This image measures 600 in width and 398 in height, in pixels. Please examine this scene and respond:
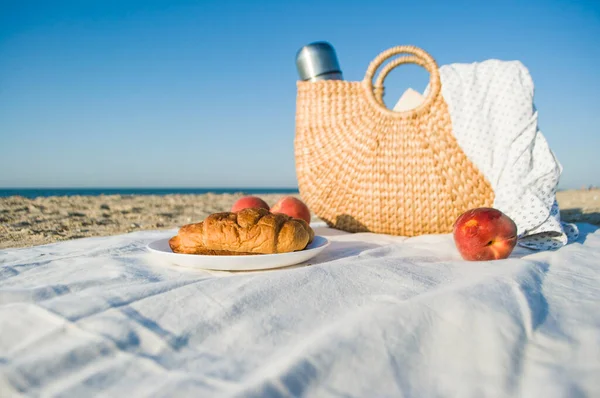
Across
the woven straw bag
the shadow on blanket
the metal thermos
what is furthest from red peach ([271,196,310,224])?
the shadow on blanket

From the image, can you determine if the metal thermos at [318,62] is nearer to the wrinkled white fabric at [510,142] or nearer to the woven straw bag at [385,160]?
the woven straw bag at [385,160]

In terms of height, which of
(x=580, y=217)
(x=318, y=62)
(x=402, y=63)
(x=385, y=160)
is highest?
(x=318, y=62)

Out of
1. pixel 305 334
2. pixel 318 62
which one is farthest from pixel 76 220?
pixel 305 334

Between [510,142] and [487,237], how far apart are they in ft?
1.95

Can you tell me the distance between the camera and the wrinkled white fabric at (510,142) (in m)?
1.76

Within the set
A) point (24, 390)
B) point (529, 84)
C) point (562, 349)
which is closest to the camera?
point (24, 390)

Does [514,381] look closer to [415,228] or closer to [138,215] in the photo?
[415,228]

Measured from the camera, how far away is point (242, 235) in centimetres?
141

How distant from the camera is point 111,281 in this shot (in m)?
1.21

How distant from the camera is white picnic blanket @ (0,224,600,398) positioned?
715 mm

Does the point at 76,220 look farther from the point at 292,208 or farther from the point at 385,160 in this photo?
the point at 385,160

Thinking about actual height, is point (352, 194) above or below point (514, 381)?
above

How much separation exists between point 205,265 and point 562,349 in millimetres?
1013

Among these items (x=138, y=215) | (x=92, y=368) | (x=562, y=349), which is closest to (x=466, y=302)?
(x=562, y=349)
